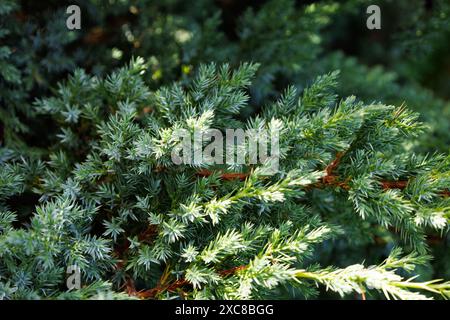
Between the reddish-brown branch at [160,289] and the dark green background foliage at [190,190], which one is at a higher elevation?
the dark green background foliage at [190,190]

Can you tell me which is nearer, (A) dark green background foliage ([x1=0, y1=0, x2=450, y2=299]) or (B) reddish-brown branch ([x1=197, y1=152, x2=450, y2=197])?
(A) dark green background foliage ([x1=0, y1=0, x2=450, y2=299])

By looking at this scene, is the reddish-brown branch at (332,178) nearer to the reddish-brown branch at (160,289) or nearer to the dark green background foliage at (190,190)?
the dark green background foliage at (190,190)

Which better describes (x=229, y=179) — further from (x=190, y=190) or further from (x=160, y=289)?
(x=160, y=289)

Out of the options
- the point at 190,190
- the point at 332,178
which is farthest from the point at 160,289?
the point at 332,178

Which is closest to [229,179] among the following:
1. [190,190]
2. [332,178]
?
[190,190]

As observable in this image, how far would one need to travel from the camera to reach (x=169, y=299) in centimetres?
111

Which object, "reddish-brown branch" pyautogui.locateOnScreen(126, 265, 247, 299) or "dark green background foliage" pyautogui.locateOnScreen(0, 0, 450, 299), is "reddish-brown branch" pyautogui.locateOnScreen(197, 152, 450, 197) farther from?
"reddish-brown branch" pyautogui.locateOnScreen(126, 265, 247, 299)

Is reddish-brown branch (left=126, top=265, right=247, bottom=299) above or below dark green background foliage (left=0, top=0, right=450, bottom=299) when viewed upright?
below

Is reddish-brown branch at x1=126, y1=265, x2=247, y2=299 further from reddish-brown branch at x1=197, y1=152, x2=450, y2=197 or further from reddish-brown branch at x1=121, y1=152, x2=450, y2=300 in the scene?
reddish-brown branch at x1=197, y1=152, x2=450, y2=197

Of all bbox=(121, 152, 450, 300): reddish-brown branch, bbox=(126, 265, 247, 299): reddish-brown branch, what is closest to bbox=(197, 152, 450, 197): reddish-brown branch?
bbox=(121, 152, 450, 300): reddish-brown branch

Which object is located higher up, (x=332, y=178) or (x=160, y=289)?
(x=332, y=178)

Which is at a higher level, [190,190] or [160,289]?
[190,190]

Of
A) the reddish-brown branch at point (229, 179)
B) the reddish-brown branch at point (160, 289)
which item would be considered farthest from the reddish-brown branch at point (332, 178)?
the reddish-brown branch at point (160, 289)
